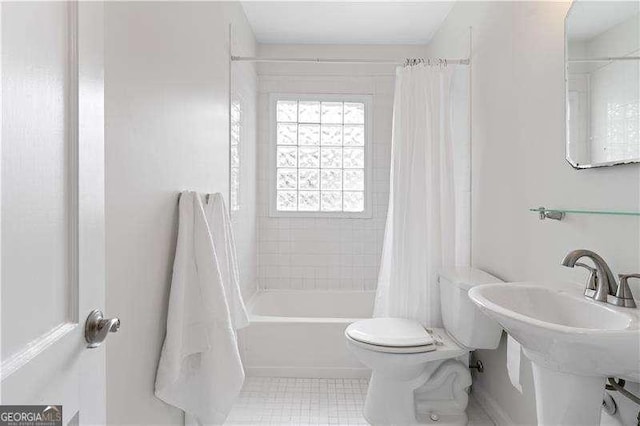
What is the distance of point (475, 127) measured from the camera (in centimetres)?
248

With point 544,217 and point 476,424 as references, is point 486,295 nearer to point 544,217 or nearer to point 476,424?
point 544,217

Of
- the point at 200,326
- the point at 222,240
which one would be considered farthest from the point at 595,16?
the point at 200,326

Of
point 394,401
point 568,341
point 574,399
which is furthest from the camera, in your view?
point 394,401

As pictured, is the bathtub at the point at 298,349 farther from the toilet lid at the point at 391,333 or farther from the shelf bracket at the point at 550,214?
the shelf bracket at the point at 550,214

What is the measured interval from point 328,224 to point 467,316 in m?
1.82

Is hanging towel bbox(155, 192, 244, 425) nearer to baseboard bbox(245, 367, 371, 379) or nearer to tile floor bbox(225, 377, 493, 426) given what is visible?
tile floor bbox(225, 377, 493, 426)

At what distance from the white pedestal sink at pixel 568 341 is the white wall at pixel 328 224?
229 cm

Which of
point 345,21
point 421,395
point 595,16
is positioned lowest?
point 421,395

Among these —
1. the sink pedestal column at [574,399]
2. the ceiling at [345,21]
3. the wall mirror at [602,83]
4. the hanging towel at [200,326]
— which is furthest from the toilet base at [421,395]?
the ceiling at [345,21]

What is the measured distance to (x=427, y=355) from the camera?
6.59 feet

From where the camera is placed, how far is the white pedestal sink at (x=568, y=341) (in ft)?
3.07

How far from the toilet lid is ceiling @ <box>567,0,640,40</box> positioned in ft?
4.70

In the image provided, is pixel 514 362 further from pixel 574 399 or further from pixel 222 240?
pixel 222 240

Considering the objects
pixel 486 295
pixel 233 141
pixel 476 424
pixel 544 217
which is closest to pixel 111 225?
pixel 486 295
